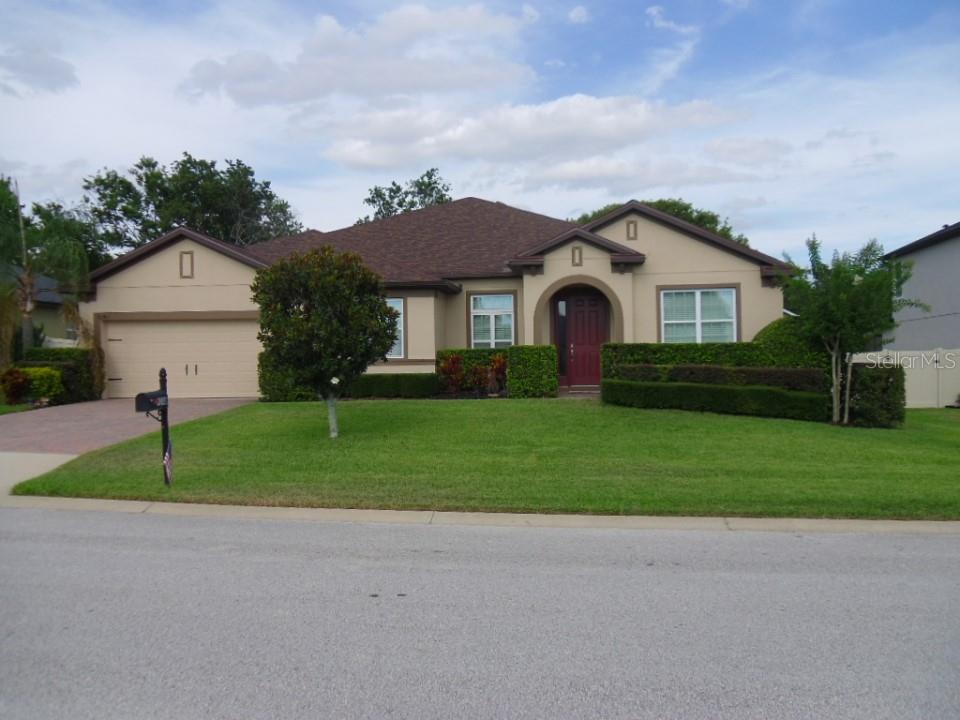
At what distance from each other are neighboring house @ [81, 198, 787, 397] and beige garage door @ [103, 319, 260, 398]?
3 cm

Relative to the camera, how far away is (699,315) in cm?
2153

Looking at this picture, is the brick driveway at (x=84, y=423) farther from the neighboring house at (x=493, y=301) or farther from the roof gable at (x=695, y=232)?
the roof gable at (x=695, y=232)

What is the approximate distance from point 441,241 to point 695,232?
8.07m

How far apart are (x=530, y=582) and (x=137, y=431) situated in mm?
11488

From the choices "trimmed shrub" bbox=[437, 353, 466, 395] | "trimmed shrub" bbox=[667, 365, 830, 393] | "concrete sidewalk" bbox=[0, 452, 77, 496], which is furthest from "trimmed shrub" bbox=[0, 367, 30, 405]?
Result: "trimmed shrub" bbox=[667, 365, 830, 393]

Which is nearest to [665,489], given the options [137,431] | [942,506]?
[942,506]

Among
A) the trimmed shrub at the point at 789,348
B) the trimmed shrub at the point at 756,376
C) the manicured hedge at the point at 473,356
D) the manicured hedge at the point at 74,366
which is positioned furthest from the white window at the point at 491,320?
the manicured hedge at the point at 74,366

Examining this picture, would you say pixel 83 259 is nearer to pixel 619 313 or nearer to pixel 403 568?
pixel 619 313

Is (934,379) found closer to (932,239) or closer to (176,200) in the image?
(932,239)

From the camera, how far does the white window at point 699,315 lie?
21.4 m

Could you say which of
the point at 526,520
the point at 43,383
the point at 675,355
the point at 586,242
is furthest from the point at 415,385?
the point at 526,520

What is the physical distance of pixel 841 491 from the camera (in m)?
9.95

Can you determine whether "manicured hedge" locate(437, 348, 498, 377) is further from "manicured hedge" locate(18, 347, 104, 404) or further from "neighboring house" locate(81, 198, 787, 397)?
"manicured hedge" locate(18, 347, 104, 404)

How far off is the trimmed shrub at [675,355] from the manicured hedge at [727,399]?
47.7 inches
